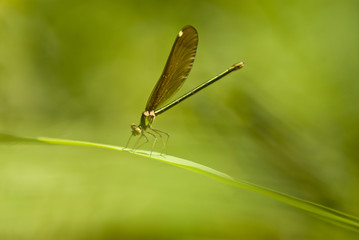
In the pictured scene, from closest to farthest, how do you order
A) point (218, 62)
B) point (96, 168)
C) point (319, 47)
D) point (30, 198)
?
point (30, 198) < point (96, 168) < point (319, 47) < point (218, 62)

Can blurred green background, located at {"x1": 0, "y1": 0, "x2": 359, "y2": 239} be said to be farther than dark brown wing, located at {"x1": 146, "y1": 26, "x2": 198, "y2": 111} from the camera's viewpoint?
No

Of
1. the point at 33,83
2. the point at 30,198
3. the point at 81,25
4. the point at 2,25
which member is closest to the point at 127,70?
the point at 81,25

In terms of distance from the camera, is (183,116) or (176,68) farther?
(183,116)

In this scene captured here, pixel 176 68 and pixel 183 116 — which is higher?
pixel 176 68

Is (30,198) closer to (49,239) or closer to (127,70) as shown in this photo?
(49,239)
